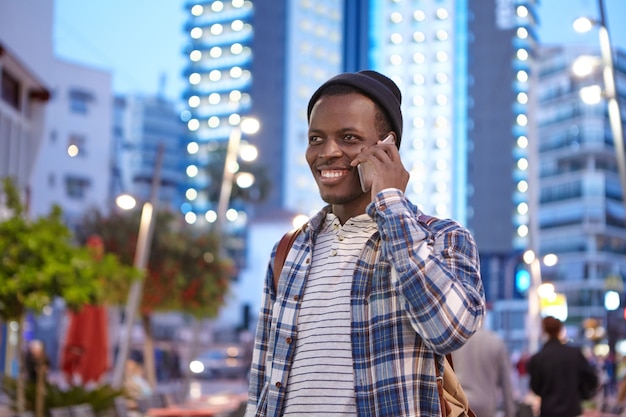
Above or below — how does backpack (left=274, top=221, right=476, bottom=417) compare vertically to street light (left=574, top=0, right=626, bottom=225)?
below

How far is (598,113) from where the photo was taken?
5340 inches

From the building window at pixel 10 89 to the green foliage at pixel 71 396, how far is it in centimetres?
1139

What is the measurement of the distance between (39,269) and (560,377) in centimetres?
621

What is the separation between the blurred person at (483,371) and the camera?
895 centimetres

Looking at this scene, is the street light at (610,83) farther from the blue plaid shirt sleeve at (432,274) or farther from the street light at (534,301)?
the street light at (534,301)

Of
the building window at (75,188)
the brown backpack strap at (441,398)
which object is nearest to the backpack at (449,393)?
the brown backpack strap at (441,398)

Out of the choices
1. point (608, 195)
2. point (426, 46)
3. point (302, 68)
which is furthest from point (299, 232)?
point (302, 68)

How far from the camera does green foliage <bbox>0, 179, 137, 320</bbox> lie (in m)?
13.3

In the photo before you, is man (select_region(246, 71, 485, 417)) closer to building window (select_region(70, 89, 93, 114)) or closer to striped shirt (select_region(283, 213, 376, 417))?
striped shirt (select_region(283, 213, 376, 417))

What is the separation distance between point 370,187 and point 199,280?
30046 mm

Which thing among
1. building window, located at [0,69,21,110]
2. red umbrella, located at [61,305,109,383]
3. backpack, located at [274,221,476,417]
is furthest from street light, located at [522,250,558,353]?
backpack, located at [274,221,476,417]

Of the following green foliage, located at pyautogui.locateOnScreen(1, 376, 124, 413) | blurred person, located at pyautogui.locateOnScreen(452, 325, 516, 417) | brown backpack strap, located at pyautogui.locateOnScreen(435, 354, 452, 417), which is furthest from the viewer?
green foliage, located at pyautogui.locateOnScreen(1, 376, 124, 413)

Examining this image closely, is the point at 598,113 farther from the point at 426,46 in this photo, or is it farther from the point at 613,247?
the point at 426,46

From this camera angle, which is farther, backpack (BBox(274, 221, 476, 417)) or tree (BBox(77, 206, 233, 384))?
tree (BBox(77, 206, 233, 384))
